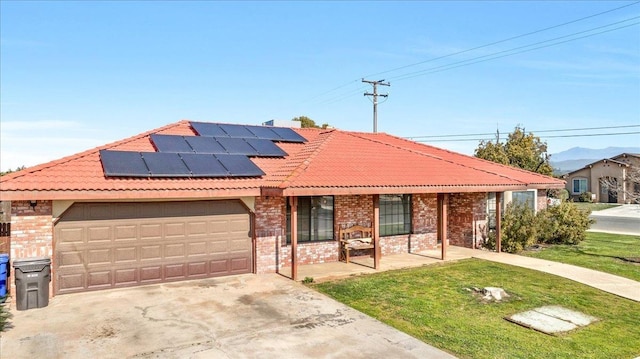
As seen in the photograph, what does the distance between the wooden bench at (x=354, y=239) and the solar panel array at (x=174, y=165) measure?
11.7 ft

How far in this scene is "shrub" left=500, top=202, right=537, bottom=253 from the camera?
645 inches

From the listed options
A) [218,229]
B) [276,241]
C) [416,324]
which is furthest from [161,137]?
[416,324]

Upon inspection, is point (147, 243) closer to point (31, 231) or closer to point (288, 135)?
point (31, 231)

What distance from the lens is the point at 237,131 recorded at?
1614 cm

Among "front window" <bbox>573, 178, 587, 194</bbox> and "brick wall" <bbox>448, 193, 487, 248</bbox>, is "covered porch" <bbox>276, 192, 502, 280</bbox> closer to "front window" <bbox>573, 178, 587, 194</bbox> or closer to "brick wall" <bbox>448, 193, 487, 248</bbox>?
"brick wall" <bbox>448, 193, 487, 248</bbox>

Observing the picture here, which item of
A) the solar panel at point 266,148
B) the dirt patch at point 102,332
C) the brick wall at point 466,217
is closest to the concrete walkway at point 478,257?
the brick wall at point 466,217

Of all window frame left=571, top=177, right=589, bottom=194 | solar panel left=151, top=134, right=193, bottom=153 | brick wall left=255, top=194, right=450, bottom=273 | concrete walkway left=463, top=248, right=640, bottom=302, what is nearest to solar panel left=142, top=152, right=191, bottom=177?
solar panel left=151, top=134, right=193, bottom=153

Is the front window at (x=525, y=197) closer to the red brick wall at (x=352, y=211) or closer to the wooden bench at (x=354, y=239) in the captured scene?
the red brick wall at (x=352, y=211)

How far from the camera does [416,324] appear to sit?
862cm

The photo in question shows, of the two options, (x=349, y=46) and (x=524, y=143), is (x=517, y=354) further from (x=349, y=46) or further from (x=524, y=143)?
(x=524, y=143)

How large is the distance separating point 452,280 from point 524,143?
33.4 metres

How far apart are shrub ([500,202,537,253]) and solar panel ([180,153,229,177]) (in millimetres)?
10843

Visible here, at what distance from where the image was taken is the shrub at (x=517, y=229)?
16391mm

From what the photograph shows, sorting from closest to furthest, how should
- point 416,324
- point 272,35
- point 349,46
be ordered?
point 416,324, point 272,35, point 349,46
